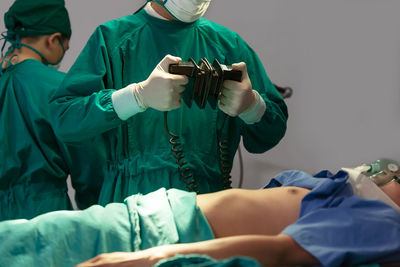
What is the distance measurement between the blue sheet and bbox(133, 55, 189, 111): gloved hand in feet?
1.62

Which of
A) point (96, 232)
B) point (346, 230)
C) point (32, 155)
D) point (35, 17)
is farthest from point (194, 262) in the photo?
point (35, 17)

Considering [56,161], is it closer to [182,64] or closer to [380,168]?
[182,64]

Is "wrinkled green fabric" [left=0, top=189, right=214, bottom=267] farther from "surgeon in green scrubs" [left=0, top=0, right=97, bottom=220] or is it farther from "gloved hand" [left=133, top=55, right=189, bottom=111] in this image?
"surgeon in green scrubs" [left=0, top=0, right=97, bottom=220]

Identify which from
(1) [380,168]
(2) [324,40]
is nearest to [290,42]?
(2) [324,40]

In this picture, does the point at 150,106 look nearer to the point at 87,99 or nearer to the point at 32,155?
the point at 87,99

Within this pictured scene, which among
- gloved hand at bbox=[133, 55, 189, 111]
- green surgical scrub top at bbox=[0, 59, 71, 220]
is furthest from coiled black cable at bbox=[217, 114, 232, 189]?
green surgical scrub top at bbox=[0, 59, 71, 220]

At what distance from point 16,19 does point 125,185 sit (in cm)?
104

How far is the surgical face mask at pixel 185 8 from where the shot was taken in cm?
164

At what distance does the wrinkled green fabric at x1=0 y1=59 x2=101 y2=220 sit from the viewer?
2016 mm

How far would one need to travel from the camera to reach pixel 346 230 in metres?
1.28

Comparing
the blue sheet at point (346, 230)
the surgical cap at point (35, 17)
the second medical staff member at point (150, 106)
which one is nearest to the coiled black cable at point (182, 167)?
the second medical staff member at point (150, 106)

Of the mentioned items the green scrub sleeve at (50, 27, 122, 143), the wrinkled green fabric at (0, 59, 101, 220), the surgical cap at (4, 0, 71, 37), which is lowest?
the wrinkled green fabric at (0, 59, 101, 220)

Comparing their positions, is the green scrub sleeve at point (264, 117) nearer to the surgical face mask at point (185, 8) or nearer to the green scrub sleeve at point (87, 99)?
the surgical face mask at point (185, 8)

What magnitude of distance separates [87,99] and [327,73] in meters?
1.33
